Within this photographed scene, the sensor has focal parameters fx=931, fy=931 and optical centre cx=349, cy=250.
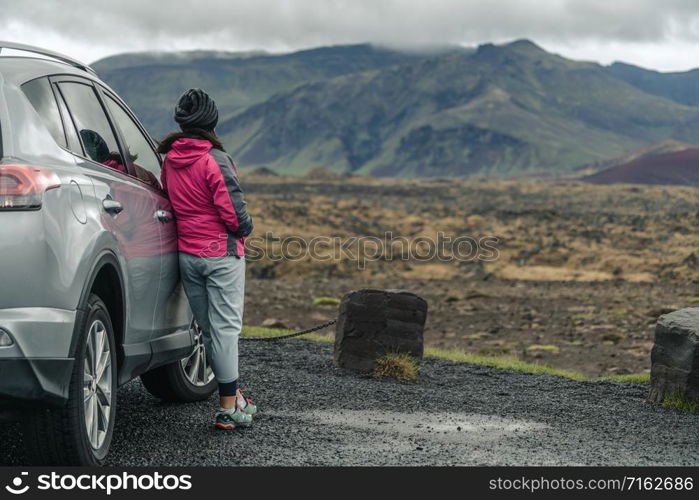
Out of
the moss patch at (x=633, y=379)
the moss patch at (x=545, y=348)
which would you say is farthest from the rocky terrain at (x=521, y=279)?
Answer: the moss patch at (x=633, y=379)

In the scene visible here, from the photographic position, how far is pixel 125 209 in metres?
5.60

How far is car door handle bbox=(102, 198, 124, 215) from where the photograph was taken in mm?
5230

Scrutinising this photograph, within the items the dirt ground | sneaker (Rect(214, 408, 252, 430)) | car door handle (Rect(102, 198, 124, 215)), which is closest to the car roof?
car door handle (Rect(102, 198, 124, 215))

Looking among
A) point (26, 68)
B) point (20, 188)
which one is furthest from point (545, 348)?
point (20, 188)

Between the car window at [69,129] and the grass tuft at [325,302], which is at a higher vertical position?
the car window at [69,129]

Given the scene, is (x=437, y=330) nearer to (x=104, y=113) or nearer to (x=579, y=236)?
(x=104, y=113)

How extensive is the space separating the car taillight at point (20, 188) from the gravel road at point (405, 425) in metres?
1.81

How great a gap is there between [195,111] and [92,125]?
2.45 feet

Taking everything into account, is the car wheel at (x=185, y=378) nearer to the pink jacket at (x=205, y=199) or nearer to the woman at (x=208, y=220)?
the woman at (x=208, y=220)

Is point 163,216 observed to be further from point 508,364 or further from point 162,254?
point 508,364

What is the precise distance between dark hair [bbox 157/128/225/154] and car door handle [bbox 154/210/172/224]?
0.43 meters

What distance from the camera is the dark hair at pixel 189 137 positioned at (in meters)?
6.37
